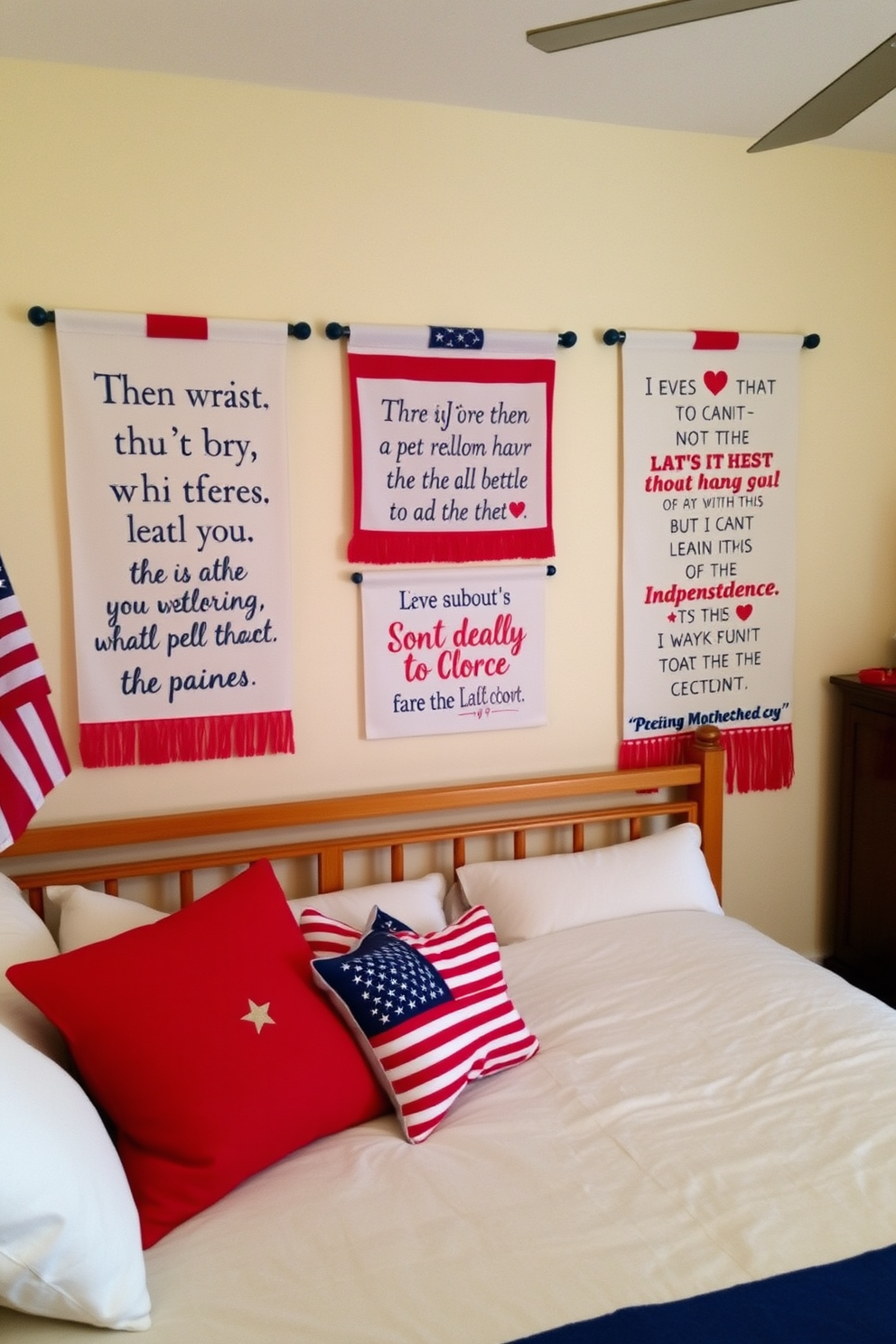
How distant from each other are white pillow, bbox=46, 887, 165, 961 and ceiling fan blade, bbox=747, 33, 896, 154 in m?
1.69

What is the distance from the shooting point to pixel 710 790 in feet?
8.41

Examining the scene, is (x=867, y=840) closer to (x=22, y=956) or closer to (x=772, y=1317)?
(x=772, y=1317)

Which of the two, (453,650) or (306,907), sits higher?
(453,650)

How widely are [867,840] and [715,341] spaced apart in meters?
1.34

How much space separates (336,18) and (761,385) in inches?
51.7

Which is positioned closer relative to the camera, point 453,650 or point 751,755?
point 453,650

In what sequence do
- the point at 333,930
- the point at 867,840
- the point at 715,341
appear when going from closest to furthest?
1. the point at 333,930
2. the point at 715,341
3. the point at 867,840

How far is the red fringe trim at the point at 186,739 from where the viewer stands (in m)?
2.14

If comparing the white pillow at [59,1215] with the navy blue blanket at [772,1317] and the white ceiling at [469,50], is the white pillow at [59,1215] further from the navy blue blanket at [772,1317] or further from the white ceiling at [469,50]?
the white ceiling at [469,50]

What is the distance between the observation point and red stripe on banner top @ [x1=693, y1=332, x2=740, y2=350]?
249 centimetres

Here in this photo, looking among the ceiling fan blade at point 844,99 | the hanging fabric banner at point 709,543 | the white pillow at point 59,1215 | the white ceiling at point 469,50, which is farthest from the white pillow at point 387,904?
the white ceiling at point 469,50

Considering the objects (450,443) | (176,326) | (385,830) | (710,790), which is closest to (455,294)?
(450,443)

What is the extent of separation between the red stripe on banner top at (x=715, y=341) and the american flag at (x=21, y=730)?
1689mm

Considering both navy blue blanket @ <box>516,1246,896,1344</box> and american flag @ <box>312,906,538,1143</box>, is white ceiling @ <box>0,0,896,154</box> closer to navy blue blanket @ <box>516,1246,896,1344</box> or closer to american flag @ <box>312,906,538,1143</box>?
american flag @ <box>312,906,538,1143</box>
